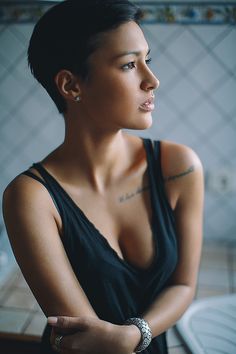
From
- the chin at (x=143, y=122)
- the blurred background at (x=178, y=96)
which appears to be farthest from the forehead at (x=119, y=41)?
the blurred background at (x=178, y=96)

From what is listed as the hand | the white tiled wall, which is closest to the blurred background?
the white tiled wall

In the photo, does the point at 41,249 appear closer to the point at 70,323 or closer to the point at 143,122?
the point at 70,323

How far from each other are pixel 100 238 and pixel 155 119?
Result: 2.50 feet

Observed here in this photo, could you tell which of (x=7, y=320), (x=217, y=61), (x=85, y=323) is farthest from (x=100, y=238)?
(x=217, y=61)

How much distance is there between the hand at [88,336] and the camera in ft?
1.92

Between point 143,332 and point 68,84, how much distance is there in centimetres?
50

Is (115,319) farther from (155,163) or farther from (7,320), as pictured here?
(7,320)

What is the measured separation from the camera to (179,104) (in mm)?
1322

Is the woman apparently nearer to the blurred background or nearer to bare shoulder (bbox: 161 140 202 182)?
bare shoulder (bbox: 161 140 202 182)

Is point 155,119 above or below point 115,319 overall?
above

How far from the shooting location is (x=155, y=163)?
31.5 inches

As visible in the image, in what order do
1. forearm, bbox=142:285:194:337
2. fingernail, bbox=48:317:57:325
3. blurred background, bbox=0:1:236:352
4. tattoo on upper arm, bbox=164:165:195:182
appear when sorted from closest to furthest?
fingernail, bbox=48:317:57:325 < forearm, bbox=142:285:194:337 < tattoo on upper arm, bbox=164:165:195:182 < blurred background, bbox=0:1:236:352

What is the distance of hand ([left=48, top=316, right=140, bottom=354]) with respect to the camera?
584mm

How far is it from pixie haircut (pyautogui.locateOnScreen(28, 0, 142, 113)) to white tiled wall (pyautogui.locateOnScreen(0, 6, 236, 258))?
65 cm
